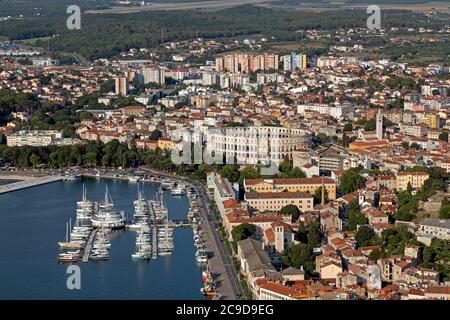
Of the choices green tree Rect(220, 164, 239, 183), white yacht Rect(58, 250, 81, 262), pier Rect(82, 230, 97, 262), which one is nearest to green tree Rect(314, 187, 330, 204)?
green tree Rect(220, 164, 239, 183)

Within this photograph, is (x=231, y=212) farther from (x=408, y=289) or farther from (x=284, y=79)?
→ (x=284, y=79)

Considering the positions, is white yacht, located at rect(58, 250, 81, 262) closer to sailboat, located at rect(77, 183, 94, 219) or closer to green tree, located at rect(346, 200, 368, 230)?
sailboat, located at rect(77, 183, 94, 219)

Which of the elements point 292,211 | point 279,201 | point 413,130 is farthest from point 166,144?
point 292,211

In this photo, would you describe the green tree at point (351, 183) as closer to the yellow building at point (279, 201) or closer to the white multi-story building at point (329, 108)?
the yellow building at point (279, 201)

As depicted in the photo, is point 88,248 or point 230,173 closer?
point 88,248

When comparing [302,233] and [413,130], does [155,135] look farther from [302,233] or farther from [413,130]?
[302,233]
